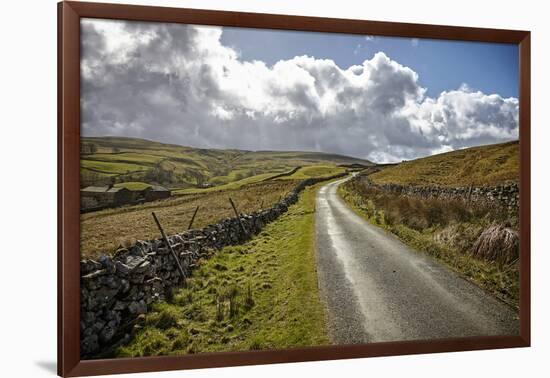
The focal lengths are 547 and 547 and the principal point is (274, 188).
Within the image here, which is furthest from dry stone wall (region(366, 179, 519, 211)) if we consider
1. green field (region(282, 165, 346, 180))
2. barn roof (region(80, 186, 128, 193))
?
barn roof (region(80, 186, 128, 193))

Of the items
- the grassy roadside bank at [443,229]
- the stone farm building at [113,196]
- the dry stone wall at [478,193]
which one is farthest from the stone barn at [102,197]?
the dry stone wall at [478,193]

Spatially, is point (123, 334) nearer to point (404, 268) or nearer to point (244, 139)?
point (244, 139)

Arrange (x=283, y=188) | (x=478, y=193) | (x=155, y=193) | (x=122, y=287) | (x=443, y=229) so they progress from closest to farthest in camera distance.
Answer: (x=122, y=287), (x=155, y=193), (x=283, y=188), (x=443, y=229), (x=478, y=193)

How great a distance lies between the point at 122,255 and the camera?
20.7ft

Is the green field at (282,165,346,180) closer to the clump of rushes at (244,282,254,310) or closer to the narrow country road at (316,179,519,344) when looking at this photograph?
the narrow country road at (316,179,519,344)

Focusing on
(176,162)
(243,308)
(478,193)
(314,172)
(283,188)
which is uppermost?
(176,162)

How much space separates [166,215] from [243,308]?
4.83ft

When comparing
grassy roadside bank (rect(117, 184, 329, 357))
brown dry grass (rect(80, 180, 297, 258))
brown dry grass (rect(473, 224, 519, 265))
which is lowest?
grassy roadside bank (rect(117, 184, 329, 357))

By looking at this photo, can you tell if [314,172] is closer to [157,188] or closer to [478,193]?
[157,188]

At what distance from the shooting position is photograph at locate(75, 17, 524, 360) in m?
6.31

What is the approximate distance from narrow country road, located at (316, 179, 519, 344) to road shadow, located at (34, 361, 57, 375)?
334 cm

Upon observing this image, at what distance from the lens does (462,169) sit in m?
7.80

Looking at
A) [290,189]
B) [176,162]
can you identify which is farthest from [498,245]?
[176,162]

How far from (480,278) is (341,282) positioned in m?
2.03
